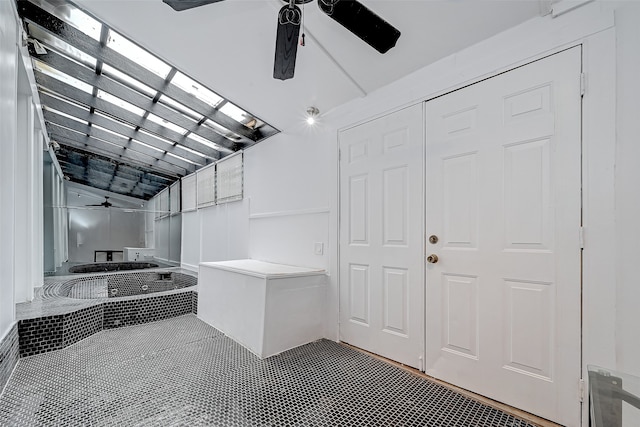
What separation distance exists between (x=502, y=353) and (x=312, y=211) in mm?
2013

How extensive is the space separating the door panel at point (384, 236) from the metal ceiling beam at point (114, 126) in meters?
3.41

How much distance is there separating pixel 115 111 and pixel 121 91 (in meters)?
0.68

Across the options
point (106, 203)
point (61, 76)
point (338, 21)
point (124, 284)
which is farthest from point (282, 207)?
point (106, 203)

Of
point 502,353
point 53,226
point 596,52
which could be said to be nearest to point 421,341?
point 502,353

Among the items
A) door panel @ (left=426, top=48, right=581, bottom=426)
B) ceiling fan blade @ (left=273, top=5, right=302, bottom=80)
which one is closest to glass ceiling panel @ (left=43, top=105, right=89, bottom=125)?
ceiling fan blade @ (left=273, top=5, right=302, bottom=80)

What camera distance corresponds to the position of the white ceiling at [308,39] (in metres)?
1.74

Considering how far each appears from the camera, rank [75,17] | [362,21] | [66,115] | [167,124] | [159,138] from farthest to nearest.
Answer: [159,138] < [167,124] < [66,115] < [75,17] < [362,21]

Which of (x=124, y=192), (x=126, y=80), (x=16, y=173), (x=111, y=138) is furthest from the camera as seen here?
(x=124, y=192)

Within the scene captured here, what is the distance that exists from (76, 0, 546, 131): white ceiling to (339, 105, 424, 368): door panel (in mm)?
429

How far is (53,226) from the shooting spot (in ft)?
14.6

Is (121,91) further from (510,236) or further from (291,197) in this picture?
(510,236)

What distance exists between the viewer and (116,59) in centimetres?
264

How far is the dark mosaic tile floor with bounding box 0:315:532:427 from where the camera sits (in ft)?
5.08

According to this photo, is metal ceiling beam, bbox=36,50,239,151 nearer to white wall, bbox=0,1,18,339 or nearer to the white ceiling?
white wall, bbox=0,1,18,339
